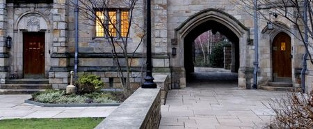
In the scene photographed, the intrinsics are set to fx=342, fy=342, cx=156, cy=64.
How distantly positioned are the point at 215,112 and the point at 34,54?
967cm

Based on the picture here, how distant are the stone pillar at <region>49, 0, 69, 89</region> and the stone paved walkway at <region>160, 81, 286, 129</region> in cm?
488

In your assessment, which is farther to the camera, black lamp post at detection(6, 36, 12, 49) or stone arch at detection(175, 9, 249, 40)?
black lamp post at detection(6, 36, 12, 49)

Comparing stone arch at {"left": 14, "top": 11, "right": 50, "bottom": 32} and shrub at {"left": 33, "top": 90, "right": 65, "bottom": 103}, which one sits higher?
stone arch at {"left": 14, "top": 11, "right": 50, "bottom": 32}

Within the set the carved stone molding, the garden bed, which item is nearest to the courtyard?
the garden bed

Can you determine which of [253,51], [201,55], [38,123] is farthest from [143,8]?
[201,55]

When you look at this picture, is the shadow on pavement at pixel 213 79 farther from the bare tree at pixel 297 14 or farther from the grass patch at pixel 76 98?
the grass patch at pixel 76 98

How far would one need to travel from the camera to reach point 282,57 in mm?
14477

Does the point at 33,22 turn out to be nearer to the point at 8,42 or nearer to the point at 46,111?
the point at 8,42

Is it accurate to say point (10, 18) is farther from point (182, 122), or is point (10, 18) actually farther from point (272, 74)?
point (272, 74)

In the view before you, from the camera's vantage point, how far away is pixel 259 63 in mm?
14180

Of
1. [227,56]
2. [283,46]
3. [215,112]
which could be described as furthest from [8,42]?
[227,56]

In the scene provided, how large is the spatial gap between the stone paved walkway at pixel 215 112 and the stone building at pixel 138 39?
105 inches

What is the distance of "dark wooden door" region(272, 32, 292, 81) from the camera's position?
14.4 meters

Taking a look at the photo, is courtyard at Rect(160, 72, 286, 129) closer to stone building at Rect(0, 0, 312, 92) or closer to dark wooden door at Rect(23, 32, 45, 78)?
stone building at Rect(0, 0, 312, 92)
